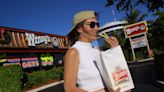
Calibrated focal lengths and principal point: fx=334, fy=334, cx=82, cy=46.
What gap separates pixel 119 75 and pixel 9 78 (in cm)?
1993

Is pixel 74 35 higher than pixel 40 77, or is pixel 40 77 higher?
pixel 40 77

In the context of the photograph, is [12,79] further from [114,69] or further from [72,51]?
[114,69]

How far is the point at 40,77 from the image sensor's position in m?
31.8

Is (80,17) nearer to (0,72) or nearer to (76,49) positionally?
(76,49)

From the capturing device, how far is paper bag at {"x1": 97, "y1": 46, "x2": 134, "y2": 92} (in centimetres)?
324

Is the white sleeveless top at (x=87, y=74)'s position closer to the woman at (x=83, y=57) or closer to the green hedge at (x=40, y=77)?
the woman at (x=83, y=57)

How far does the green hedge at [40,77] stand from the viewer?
29.7 metres

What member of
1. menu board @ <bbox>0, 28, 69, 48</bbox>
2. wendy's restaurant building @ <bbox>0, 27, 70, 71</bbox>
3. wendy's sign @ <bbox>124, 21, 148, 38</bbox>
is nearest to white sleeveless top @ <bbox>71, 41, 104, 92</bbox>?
wendy's restaurant building @ <bbox>0, 27, 70, 71</bbox>

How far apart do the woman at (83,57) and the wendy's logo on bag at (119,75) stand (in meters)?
0.10

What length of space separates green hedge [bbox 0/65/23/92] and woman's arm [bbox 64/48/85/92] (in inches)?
744

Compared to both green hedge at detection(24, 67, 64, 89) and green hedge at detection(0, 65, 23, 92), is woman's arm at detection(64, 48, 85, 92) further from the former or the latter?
green hedge at detection(24, 67, 64, 89)

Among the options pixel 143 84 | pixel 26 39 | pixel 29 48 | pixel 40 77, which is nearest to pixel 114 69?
pixel 143 84

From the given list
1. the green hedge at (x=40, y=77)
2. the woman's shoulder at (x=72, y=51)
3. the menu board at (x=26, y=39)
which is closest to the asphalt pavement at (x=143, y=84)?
the green hedge at (x=40, y=77)

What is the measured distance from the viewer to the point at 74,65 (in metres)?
3.23
